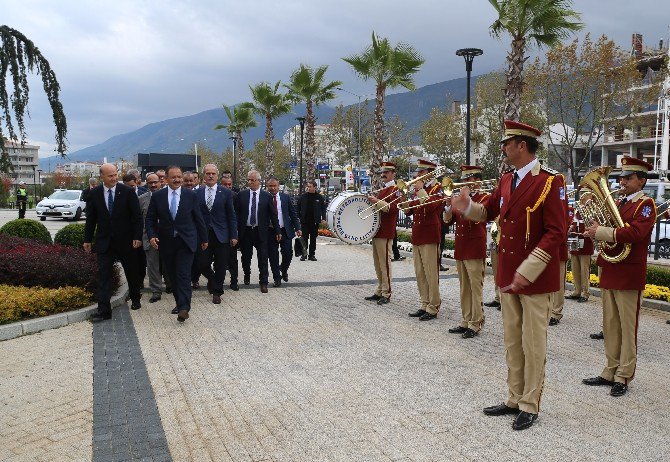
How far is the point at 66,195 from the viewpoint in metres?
32.7

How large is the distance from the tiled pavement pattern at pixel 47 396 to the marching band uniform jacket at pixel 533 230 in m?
3.45

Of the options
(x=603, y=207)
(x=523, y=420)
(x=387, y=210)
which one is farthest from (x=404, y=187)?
(x=523, y=420)

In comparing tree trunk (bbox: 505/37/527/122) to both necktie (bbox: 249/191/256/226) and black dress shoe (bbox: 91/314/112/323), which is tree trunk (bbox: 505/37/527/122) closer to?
necktie (bbox: 249/191/256/226)

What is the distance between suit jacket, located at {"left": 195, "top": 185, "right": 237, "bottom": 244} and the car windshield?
82.3ft

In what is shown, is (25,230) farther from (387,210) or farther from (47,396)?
(47,396)

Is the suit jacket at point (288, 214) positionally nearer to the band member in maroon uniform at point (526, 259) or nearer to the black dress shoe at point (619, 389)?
the band member in maroon uniform at point (526, 259)

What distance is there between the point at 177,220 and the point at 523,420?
5.58 m

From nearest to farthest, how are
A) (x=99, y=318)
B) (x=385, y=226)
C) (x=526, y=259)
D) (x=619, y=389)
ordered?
(x=526, y=259)
(x=619, y=389)
(x=99, y=318)
(x=385, y=226)

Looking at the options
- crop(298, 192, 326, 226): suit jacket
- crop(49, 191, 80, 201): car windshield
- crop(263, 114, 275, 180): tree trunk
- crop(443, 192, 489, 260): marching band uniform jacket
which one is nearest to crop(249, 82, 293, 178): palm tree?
crop(263, 114, 275, 180): tree trunk

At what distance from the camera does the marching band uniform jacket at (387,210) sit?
919 centimetres

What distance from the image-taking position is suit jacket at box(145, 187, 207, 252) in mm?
8508

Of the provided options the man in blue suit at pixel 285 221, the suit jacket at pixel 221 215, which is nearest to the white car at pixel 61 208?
the man in blue suit at pixel 285 221

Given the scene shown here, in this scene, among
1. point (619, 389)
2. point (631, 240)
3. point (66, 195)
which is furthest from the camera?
point (66, 195)

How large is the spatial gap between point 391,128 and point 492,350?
4548 cm
